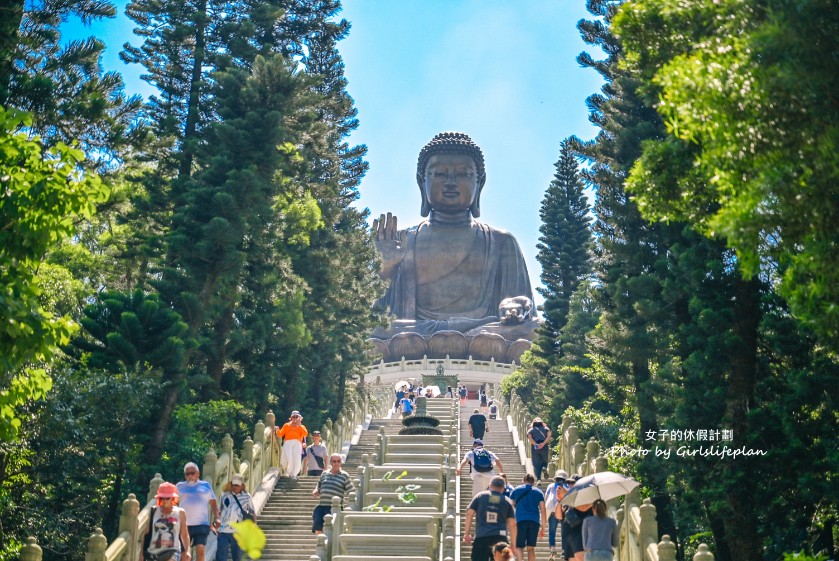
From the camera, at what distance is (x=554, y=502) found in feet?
39.0

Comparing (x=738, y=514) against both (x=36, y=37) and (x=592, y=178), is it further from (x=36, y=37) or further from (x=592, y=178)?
(x=36, y=37)

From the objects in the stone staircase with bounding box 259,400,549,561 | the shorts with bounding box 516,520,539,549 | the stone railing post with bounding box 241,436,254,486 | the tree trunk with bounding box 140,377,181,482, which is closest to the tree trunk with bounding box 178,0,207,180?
the tree trunk with bounding box 140,377,181,482

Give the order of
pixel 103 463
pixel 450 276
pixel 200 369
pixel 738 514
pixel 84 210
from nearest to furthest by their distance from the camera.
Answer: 1. pixel 84 210
2. pixel 738 514
3. pixel 103 463
4. pixel 200 369
5. pixel 450 276

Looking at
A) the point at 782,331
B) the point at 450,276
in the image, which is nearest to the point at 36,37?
the point at 782,331

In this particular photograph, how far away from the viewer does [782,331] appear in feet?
41.5

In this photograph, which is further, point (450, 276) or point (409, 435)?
point (450, 276)

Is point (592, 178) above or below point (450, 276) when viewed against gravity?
below

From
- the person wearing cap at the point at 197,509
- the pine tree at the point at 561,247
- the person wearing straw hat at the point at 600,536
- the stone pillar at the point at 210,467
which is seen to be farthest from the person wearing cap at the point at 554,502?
the pine tree at the point at 561,247

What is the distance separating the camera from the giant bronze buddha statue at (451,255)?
150ft

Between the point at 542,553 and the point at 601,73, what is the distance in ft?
32.5

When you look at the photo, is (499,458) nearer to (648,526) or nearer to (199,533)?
(648,526)

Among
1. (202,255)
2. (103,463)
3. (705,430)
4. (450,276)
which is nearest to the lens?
(705,430)

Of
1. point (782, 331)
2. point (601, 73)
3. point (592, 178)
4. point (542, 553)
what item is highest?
point (601, 73)

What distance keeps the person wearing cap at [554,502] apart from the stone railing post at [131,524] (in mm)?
3748
